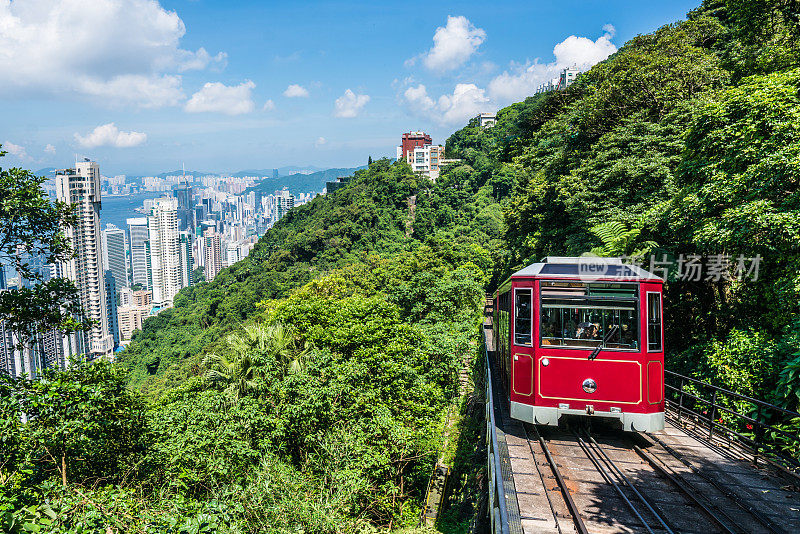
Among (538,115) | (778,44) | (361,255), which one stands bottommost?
(361,255)

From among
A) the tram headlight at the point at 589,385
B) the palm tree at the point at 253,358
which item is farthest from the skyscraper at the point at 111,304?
the tram headlight at the point at 589,385

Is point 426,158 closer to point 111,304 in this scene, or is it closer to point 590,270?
point 111,304

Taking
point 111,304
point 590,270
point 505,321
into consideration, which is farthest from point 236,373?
point 111,304

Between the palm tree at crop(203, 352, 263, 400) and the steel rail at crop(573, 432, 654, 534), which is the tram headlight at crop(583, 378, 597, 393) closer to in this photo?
the steel rail at crop(573, 432, 654, 534)

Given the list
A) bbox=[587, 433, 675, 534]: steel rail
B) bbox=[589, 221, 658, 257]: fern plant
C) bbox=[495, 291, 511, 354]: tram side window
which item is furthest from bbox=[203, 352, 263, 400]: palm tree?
bbox=[589, 221, 658, 257]: fern plant

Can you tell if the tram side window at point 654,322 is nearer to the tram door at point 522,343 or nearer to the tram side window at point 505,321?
the tram door at point 522,343

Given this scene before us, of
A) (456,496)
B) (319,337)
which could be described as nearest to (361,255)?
(319,337)

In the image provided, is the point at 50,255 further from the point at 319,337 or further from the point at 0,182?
the point at 319,337

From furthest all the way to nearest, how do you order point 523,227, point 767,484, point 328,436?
point 523,227 → point 328,436 → point 767,484

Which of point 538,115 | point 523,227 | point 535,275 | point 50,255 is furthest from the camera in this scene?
point 538,115
